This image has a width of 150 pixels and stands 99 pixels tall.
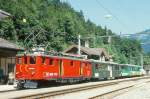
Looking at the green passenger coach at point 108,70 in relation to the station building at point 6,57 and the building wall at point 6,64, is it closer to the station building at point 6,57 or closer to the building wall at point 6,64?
the building wall at point 6,64

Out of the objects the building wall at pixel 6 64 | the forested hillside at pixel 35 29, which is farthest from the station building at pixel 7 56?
the forested hillside at pixel 35 29

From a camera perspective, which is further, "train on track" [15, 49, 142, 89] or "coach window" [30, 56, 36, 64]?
"coach window" [30, 56, 36, 64]

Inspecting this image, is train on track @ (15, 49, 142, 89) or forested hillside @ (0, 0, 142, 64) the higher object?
forested hillside @ (0, 0, 142, 64)

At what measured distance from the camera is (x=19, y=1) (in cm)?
12669

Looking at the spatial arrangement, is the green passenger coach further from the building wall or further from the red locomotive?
the red locomotive

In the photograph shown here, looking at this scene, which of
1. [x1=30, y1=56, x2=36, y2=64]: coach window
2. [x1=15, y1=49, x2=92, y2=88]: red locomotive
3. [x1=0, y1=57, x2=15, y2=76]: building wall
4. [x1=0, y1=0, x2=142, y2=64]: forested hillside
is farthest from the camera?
[x1=0, y1=0, x2=142, y2=64]: forested hillside

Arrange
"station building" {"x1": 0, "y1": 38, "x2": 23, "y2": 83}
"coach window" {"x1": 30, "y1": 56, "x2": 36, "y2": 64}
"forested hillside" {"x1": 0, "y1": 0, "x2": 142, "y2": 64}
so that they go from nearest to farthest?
1. "coach window" {"x1": 30, "y1": 56, "x2": 36, "y2": 64}
2. "station building" {"x1": 0, "y1": 38, "x2": 23, "y2": 83}
3. "forested hillside" {"x1": 0, "y1": 0, "x2": 142, "y2": 64}

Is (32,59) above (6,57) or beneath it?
beneath

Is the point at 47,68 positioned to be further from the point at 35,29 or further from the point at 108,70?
the point at 35,29

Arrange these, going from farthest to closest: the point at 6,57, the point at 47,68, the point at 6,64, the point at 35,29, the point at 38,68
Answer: the point at 35,29
the point at 6,64
the point at 6,57
the point at 47,68
the point at 38,68

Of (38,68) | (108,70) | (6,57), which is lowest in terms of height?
(38,68)

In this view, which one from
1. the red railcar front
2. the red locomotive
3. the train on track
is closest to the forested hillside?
the train on track

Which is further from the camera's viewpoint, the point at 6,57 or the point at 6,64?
the point at 6,64

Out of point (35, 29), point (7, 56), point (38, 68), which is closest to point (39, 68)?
Result: point (38, 68)
